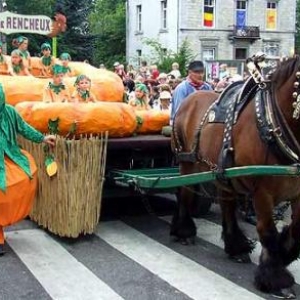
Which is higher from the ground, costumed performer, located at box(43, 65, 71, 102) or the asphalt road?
costumed performer, located at box(43, 65, 71, 102)

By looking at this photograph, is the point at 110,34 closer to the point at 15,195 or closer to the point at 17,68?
the point at 17,68

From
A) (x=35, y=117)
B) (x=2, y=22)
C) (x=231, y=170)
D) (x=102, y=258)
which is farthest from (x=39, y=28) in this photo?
(x=231, y=170)

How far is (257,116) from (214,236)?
2167mm

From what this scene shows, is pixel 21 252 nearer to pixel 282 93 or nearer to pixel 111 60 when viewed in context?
pixel 282 93

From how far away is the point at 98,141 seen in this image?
5.87 meters

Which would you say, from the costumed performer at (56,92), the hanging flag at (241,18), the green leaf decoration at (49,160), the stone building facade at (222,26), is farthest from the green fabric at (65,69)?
the hanging flag at (241,18)

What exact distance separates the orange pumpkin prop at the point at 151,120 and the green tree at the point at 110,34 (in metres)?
37.9

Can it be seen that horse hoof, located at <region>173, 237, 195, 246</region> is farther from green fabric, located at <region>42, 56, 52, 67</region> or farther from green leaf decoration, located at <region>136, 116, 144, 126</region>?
green fabric, located at <region>42, 56, 52, 67</region>

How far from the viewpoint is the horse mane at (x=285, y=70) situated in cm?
422

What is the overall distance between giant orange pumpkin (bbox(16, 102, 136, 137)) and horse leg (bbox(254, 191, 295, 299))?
2.05 metres

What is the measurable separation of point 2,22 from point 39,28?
22.0 inches

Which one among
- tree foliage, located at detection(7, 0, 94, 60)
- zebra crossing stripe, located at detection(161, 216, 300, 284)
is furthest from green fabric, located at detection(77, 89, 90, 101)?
tree foliage, located at detection(7, 0, 94, 60)

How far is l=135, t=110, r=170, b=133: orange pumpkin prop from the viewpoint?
6.78 meters

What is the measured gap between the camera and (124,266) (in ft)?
16.9
